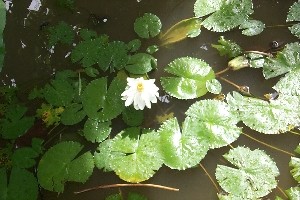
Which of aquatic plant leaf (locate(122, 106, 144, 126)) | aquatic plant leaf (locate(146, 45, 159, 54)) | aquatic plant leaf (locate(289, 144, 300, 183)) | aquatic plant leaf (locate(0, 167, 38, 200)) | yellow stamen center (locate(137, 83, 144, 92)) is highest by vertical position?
aquatic plant leaf (locate(146, 45, 159, 54))

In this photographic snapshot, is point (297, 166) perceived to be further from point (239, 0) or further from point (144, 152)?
point (239, 0)

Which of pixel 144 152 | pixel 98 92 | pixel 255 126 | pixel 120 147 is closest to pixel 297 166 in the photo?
pixel 255 126

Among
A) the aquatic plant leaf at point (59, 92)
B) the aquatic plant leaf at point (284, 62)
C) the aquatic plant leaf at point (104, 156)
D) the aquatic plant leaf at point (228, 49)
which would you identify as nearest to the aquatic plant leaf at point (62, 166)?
the aquatic plant leaf at point (104, 156)

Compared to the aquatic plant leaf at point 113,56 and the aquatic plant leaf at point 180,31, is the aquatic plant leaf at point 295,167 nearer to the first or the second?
the aquatic plant leaf at point 180,31

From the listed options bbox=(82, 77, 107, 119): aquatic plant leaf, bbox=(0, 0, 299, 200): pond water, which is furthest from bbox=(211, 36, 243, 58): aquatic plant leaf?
bbox=(82, 77, 107, 119): aquatic plant leaf

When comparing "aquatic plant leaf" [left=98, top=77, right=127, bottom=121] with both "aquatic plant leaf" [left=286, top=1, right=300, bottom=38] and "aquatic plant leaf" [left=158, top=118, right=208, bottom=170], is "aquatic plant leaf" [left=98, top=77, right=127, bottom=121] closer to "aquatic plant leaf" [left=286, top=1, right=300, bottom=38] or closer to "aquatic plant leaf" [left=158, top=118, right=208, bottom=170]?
"aquatic plant leaf" [left=158, top=118, right=208, bottom=170]

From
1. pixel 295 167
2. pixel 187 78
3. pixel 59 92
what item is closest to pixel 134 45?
pixel 187 78

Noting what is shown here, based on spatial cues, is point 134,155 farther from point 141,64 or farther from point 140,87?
point 141,64

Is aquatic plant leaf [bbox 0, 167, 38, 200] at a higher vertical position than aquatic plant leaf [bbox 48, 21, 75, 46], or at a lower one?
lower
